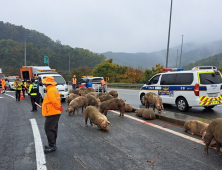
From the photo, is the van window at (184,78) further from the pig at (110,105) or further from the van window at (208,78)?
the pig at (110,105)

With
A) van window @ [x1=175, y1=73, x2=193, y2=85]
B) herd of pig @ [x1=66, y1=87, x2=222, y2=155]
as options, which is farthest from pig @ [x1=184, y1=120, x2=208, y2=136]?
van window @ [x1=175, y1=73, x2=193, y2=85]

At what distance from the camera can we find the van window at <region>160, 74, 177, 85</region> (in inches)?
412

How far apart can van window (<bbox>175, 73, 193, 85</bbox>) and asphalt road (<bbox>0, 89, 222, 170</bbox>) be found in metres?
3.23

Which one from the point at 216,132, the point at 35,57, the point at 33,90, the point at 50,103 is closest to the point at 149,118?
the point at 216,132

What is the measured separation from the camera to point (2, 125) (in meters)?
7.79

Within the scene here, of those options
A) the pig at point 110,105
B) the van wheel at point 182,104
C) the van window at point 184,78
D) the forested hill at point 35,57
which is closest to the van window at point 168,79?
the van window at point 184,78

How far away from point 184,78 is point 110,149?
6.31 m

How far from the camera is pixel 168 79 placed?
10766 mm

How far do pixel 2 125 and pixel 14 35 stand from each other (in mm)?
112818

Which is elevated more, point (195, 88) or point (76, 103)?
point (195, 88)

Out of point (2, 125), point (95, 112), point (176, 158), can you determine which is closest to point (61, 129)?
point (95, 112)

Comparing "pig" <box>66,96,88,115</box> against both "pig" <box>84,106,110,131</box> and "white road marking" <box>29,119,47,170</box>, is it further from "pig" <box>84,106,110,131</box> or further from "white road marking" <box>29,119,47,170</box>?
"white road marking" <box>29,119,47,170</box>

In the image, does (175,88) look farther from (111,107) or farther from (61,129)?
(61,129)

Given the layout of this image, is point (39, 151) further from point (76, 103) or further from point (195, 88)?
point (195, 88)
